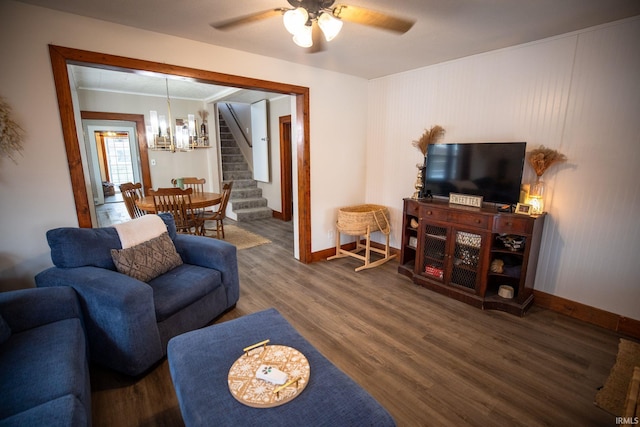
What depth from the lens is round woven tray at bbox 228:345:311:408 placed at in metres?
1.18

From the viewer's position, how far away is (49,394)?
1212 millimetres

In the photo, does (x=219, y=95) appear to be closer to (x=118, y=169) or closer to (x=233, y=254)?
(x=233, y=254)

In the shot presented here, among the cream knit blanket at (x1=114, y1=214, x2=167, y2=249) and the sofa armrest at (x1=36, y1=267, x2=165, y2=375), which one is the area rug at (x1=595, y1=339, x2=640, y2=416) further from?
the cream knit blanket at (x1=114, y1=214, x2=167, y2=249)

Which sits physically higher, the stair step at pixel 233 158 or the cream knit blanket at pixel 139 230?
the stair step at pixel 233 158

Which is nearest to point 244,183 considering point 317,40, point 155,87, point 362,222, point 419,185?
point 155,87

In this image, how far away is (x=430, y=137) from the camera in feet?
11.4

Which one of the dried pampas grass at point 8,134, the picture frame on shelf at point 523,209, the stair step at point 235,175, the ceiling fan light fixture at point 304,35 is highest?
the ceiling fan light fixture at point 304,35

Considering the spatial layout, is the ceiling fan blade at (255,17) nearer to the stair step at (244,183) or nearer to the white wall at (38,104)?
the white wall at (38,104)

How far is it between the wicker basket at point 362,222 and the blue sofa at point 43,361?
9.06 ft

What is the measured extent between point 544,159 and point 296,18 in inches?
96.2

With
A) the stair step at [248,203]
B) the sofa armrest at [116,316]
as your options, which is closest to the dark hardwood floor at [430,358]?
the sofa armrest at [116,316]

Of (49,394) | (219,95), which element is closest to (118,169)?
(219,95)

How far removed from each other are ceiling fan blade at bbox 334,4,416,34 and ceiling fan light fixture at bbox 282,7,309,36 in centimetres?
24

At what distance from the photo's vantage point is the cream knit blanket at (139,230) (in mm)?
2311
